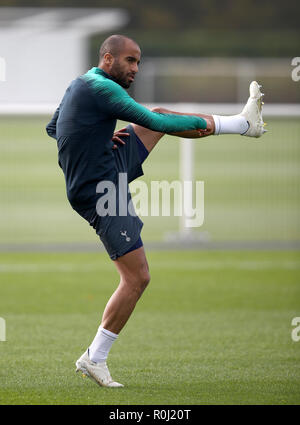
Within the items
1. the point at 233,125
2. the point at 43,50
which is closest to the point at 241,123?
the point at 233,125

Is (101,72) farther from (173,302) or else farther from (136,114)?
(173,302)

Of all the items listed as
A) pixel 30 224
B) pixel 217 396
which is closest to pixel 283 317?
pixel 217 396

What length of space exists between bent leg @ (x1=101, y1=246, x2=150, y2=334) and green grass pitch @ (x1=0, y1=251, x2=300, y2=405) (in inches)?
17.0

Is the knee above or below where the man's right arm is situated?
below

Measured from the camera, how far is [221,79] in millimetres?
44531

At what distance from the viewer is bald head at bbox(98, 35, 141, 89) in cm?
648

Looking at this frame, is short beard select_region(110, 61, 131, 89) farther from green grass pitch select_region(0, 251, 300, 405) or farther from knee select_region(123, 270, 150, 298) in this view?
green grass pitch select_region(0, 251, 300, 405)

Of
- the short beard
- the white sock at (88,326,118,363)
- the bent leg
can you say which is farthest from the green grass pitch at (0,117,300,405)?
the short beard

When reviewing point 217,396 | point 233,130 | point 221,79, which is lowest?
point 217,396

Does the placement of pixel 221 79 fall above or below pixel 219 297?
above

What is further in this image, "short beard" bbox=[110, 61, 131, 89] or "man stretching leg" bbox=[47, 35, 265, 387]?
"short beard" bbox=[110, 61, 131, 89]

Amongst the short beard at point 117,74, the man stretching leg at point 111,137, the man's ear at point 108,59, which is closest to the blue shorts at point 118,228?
the man stretching leg at point 111,137
